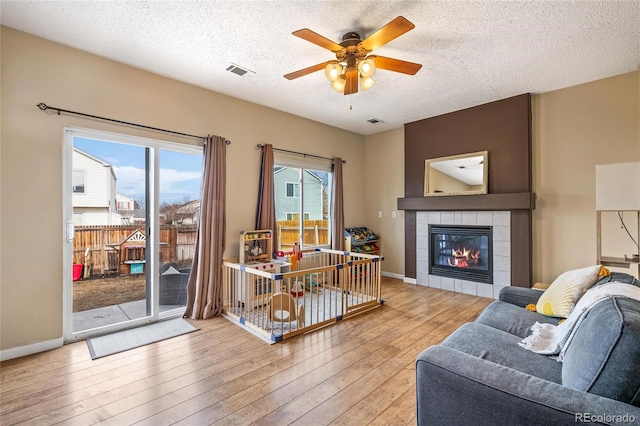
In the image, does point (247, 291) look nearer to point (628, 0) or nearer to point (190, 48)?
point (190, 48)

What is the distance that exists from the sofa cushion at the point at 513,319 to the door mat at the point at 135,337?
112 inches

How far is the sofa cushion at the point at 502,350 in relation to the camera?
151 centimetres

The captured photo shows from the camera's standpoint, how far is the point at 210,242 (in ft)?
11.4

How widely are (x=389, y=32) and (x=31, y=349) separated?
13.1 ft

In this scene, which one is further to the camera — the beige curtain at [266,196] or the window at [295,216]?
the window at [295,216]

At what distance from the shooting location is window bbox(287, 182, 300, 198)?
4715 millimetres

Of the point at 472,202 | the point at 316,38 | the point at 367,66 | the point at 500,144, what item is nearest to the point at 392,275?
the point at 472,202

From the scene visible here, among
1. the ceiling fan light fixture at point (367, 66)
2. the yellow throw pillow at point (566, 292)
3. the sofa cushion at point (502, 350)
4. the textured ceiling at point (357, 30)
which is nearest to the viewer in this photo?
the sofa cushion at point (502, 350)

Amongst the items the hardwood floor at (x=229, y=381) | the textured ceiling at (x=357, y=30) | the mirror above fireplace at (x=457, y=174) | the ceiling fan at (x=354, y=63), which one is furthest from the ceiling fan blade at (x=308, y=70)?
the mirror above fireplace at (x=457, y=174)

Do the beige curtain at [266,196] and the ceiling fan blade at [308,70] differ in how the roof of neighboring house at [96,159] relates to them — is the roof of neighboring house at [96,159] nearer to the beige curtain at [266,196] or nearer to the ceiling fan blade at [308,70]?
the beige curtain at [266,196]

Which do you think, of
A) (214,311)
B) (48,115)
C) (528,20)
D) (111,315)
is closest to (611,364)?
(528,20)

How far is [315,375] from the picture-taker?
2.21 metres

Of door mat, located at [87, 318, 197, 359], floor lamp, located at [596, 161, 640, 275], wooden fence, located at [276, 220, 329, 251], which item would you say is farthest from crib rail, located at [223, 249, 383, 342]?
floor lamp, located at [596, 161, 640, 275]

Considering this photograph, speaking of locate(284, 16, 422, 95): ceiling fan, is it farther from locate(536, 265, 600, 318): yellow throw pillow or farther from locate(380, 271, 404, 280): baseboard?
locate(380, 271, 404, 280): baseboard
